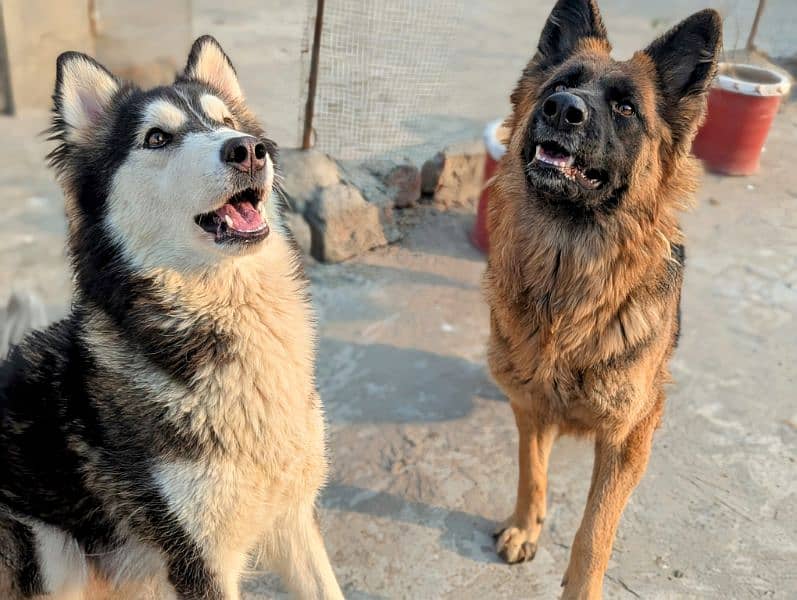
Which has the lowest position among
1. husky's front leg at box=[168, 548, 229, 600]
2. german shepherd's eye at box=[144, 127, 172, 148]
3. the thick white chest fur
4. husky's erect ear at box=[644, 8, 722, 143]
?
husky's front leg at box=[168, 548, 229, 600]

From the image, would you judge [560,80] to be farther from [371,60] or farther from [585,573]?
[371,60]

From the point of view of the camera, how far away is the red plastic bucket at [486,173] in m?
5.01

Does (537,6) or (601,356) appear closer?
(601,356)

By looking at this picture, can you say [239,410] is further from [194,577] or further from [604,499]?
[604,499]

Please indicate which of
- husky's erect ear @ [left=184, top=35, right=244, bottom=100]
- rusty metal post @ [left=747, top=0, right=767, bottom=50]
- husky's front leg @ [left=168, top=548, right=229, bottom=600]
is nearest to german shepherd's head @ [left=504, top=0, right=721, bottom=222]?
husky's erect ear @ [left=184, top=35, right=244, bottom=100]

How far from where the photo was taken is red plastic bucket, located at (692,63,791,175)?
20.7 ft

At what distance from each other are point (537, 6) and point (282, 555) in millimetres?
10442

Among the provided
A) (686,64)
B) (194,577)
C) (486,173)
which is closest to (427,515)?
(194,577)

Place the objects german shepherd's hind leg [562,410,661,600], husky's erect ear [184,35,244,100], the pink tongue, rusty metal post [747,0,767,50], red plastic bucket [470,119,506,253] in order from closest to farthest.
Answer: the pink tongue, husky's erect ear [184,35,244,100], german shepherd's hind leg [562,410,661,600], red plastic bucket [470,119,506,253], rusty metal post [747,0,767,50]

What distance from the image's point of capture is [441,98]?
25.8ft

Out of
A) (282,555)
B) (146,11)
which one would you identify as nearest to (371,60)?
(146,11)

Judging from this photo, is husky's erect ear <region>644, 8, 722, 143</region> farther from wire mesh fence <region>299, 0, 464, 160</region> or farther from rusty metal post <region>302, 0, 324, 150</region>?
wire mesh fence <region>299, 0, 464, 160</region>

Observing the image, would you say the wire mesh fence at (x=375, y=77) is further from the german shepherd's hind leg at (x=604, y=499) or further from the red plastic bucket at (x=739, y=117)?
the german shepherd's hind leg at (x=604, y=499)

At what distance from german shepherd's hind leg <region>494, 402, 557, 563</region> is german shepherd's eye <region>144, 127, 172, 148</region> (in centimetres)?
190
